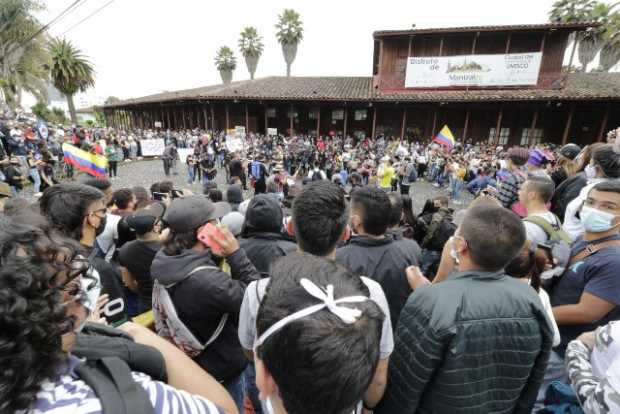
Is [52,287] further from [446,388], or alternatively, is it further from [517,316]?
[517,316]

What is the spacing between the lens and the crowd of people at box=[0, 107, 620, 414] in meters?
0.82

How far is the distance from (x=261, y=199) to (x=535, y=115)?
2243 centimetres

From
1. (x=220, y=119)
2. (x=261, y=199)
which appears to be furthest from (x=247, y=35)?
(x=261, y=199)

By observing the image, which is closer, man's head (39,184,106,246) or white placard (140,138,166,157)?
man's head (39,184,106,246)

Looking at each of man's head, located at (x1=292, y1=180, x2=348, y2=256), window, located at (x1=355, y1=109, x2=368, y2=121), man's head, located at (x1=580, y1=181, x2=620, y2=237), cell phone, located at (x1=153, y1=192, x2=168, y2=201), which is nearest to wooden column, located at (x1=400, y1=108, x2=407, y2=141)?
window, located at (x1=355, y1=109, x2=368, y2=121)

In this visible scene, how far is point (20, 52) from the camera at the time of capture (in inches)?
1346

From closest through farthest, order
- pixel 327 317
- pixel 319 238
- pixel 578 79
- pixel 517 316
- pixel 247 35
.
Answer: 1. pixel 327 317
2. pixel 517 316
3. pixel 319 238
4. pixel 578 79
5. pixel 247 35

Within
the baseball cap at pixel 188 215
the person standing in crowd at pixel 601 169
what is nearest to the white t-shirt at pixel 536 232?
the person standing in crowd at pixel 601 169

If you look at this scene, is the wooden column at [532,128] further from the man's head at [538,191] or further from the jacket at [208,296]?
the jacket at [208,296]

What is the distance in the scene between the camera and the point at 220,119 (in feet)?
83.0

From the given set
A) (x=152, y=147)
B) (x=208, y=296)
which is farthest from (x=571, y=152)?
(x=152, y=147)

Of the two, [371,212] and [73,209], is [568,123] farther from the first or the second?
[73,209]

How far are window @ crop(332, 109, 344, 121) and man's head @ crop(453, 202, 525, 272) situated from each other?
23.3 metres

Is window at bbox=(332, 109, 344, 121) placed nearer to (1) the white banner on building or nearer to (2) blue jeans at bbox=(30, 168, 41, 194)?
(1) the white banner on building
